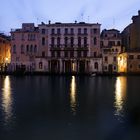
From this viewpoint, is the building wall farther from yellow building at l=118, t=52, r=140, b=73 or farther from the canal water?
the canal water

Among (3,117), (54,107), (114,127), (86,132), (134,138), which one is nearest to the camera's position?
(134,138)

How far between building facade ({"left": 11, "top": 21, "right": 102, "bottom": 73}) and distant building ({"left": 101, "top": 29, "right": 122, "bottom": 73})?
3.08 meters

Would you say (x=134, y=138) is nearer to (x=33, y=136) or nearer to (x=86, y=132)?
(x=86, y=132)

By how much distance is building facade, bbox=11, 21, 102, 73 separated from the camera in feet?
343

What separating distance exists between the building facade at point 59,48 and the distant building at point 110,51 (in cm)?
308

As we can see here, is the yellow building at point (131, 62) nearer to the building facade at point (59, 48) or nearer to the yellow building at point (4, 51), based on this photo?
the building facade at point (59, 48)

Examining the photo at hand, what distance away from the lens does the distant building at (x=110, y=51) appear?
106438 millimetres

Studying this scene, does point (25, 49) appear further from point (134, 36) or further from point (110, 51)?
point (134, 36)

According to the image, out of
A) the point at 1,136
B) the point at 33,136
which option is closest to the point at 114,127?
the point at 33,136

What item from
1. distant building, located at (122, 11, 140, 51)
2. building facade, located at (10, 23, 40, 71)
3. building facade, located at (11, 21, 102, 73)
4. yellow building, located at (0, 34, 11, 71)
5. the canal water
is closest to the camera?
the canal water

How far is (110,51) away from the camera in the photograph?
107 meters

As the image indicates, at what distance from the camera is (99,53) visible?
10494cm

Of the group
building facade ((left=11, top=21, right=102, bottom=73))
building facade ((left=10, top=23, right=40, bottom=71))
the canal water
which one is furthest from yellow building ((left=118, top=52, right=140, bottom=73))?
the canal water

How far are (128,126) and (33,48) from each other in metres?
94.2
